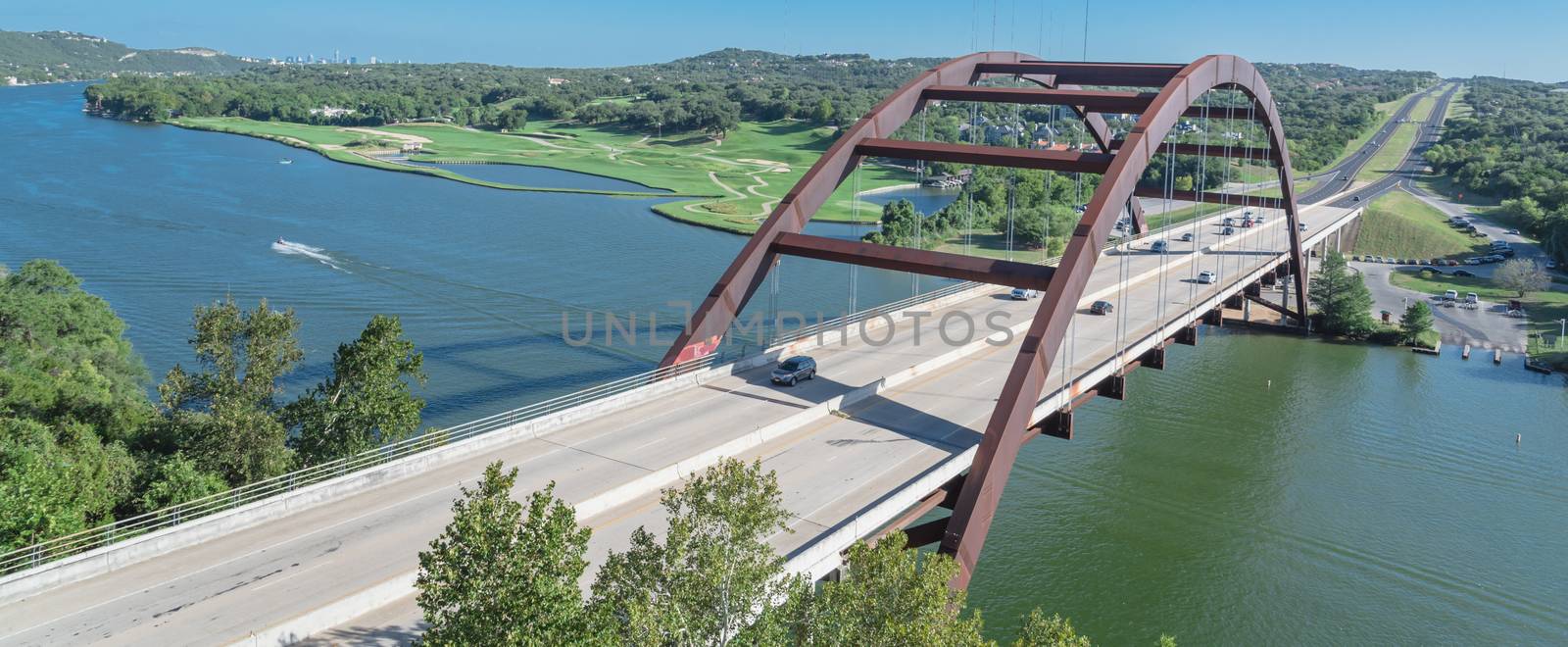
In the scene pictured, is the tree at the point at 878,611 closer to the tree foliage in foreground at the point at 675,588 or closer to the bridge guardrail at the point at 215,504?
the tree foliage in foreground at the point at 675,588

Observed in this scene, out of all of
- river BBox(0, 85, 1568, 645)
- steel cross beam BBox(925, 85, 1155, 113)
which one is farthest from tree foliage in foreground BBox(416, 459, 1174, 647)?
steel cross beam BBox(925, 85, 1155, 113)

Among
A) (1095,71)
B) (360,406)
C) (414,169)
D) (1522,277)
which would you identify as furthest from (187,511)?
(414,169)

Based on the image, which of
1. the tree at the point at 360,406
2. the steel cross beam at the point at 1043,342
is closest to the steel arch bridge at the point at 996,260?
the steel cross beam at the point at 1043,342

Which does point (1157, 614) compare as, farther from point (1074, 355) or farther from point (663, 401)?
point (663, 401)

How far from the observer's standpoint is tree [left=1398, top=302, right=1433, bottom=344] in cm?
5962

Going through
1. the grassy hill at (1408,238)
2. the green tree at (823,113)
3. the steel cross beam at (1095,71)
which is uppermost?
the green tree at (823,113)

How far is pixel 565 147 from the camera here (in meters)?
150

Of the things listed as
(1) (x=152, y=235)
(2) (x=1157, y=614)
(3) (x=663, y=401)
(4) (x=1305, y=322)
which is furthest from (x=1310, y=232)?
(1) (x=152, y=235)

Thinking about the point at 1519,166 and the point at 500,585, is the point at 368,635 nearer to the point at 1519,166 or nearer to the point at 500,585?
the point at 500,585

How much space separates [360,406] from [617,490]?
25.7 ft

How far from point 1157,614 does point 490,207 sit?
3012 inches

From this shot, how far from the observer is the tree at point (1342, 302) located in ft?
205

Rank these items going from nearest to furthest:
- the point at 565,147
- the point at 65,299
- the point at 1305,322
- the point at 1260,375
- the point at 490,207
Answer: the point at 65,299 < the point at 1260,375 < the point at 1305,322 < the point at 490,207 < the point at 565,147

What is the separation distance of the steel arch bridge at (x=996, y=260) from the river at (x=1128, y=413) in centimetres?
545
